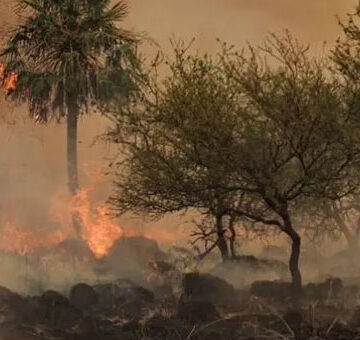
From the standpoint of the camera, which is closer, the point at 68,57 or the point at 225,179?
the point at 225,179

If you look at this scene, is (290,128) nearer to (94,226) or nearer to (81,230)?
(94,226)

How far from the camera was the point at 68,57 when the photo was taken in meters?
31.1

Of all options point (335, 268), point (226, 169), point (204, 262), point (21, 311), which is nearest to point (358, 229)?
point (335, 268)

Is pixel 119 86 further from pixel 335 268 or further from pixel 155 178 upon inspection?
pixel 335 268

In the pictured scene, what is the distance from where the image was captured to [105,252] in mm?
32844

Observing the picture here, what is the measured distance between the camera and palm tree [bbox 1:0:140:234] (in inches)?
1241

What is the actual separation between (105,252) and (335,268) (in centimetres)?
1201

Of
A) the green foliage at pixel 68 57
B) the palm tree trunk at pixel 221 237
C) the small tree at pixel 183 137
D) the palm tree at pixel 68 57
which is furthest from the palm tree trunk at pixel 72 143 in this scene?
the small tree at pixel 183 137

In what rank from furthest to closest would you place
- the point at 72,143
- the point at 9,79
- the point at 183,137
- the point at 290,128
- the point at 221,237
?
the point at 72,143, the point at 9,79, the point at 221,237, the point at 183,137, the point at 290,128

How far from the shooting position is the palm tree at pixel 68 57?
3152cm

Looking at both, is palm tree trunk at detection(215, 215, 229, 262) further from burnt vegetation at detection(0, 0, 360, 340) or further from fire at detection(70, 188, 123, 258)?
fire at detection(70, 188, 123, 258)

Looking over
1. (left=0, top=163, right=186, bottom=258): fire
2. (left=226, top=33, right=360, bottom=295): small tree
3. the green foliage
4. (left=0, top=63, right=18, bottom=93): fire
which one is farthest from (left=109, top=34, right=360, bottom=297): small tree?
(left=0, top=63, right=18, bottom=93): fire

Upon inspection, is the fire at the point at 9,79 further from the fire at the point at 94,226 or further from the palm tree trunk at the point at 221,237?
the palm tree trunk at the point at 221,237

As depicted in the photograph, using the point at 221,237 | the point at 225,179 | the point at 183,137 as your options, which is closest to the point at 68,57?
the point at 221,237
